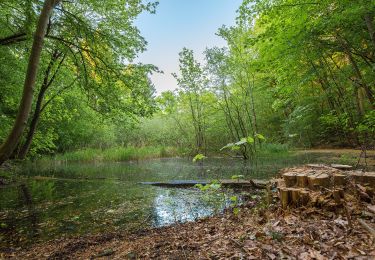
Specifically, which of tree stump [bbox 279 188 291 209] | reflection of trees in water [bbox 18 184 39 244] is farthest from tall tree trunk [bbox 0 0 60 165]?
tree stump [bbox 279 188 291 209]

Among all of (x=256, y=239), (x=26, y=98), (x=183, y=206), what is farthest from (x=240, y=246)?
(x=183, y=206)

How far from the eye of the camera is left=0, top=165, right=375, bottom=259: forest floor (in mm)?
1953

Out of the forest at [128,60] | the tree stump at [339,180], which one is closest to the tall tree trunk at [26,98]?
the forest at [128,60]

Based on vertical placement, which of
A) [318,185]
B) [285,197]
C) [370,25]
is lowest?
[285,197]

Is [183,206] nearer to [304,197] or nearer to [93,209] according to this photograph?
[93,209]

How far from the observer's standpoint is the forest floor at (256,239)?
6.41 feet

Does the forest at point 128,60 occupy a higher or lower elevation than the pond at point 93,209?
higher

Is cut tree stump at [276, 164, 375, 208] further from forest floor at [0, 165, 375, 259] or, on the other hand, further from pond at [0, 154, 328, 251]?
pond at [0, 154, 328, 251]

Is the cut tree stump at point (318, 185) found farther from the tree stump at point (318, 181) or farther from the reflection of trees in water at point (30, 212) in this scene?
the reflection of trees in water at point (30, 212)

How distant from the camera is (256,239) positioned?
2.32m

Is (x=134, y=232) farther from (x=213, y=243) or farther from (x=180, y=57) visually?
(x=180, y=57)

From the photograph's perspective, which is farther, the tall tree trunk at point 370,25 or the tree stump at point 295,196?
the tall tree trunk at point 370,25

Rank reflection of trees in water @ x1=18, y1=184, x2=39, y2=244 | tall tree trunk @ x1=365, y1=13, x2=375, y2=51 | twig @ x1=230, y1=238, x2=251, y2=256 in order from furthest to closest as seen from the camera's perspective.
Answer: tall tree trunk @ x1=365, y1=13, x2=375, y2=51, reflection of trees in water @ x1=18, y1=184, x2=39, y2=244, twig @ x1=230, y1=238, x2=251, y2=256

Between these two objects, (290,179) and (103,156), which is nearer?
(290,179)
